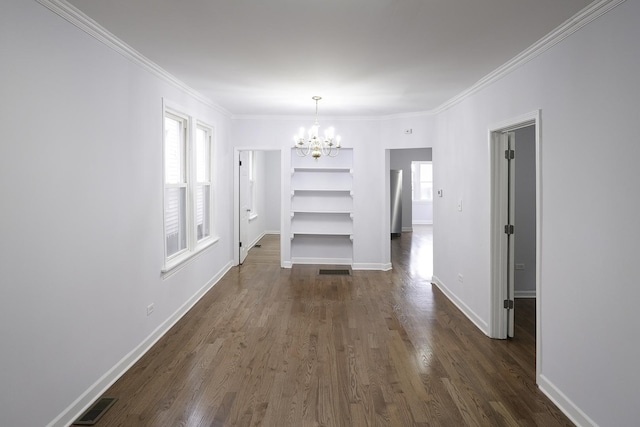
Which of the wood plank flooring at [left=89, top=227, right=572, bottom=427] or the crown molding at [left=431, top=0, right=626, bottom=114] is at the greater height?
the crown molding at [left=431, top=0, right=626, bottom=114]

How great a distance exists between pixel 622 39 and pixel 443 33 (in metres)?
1.06

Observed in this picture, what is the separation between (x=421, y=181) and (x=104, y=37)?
11.6 meters

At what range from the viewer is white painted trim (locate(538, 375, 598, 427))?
242cm

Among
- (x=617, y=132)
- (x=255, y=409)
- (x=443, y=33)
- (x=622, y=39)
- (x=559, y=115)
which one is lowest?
(x=255, y=409)

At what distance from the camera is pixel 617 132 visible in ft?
7.11

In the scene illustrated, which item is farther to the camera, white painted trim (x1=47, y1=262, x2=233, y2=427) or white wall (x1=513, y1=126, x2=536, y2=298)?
white wall (x1=513, y1=126, x2=536, y2=298)

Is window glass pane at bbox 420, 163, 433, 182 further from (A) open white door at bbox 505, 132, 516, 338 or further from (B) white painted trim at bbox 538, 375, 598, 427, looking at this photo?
(B) white painted trim at bbox 538, 375, 598, 427

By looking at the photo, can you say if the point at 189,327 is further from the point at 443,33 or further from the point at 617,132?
the point at 617,132

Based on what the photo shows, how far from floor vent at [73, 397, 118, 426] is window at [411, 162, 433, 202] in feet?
38.1

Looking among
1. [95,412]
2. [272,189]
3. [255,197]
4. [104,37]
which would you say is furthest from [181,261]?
[272,189]

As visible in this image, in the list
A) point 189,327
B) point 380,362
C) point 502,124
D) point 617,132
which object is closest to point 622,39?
point 617,132

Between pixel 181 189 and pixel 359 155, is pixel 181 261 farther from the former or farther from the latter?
pixel 359 155

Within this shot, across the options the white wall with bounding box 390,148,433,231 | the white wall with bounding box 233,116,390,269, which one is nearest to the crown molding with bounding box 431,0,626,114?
the white wall with bounding box 233,116,390,269

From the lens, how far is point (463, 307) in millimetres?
4652
